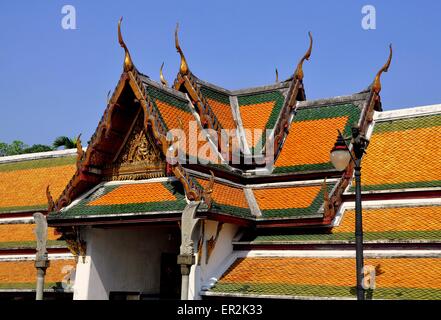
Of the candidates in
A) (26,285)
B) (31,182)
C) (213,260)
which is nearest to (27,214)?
(31,182)

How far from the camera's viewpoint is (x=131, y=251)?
58.9 feet

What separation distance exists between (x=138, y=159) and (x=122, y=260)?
2707 millimetres

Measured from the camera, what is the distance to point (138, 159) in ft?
55.7

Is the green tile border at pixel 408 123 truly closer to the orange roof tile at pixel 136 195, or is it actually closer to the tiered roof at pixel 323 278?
the tiered roof at pixel 323 278

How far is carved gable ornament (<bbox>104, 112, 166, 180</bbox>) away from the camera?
653 inches

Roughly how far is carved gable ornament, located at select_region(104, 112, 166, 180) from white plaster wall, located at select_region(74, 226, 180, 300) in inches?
60.4

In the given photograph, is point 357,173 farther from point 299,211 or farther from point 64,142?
point 64,142

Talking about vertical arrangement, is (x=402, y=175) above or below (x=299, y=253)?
above

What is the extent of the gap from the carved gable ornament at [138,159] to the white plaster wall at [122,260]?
1.53 metres

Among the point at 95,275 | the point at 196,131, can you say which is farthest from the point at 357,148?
the point at 95,275

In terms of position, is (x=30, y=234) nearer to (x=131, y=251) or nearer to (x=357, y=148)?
(x=131, y=251)

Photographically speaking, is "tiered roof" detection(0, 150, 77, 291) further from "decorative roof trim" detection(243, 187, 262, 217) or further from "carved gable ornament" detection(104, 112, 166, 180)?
"decorative roof trim" detection(243, 187, 262, 217)
